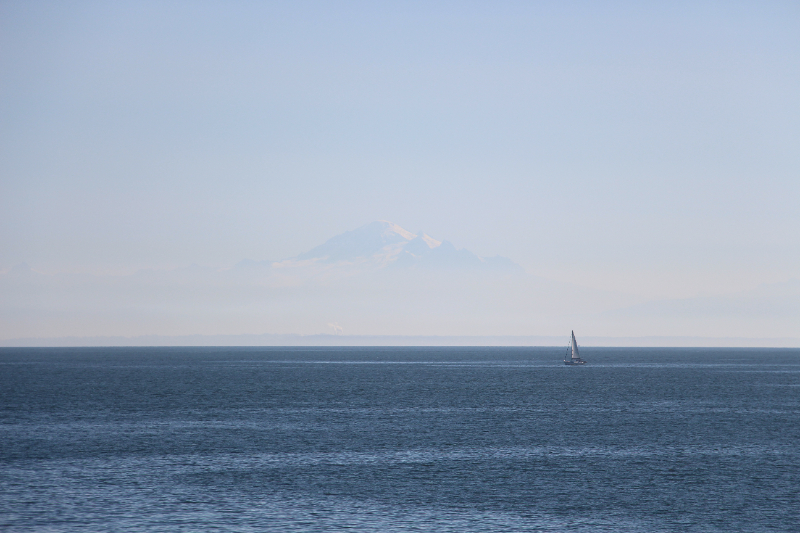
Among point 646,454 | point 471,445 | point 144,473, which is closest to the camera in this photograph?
point 144,473

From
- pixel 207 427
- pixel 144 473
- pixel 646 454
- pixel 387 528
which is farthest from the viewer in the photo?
pixel 207 427

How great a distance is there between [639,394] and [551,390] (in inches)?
621

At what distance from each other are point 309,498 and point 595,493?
58.5 feet

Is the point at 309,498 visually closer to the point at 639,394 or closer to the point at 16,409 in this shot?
the point at 16,409

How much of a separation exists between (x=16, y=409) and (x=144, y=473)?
183ft

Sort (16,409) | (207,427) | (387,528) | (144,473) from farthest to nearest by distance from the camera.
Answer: (16,409) < (207,427) < (144,473) < (387,528)

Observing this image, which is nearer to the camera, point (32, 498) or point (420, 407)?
point (32, 498)

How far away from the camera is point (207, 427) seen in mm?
82438

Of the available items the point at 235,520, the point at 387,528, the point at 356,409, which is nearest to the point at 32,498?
the point at 235,520

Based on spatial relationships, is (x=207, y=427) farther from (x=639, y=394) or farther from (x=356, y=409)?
(x=639, y=394)

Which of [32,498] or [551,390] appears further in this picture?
[551,390]

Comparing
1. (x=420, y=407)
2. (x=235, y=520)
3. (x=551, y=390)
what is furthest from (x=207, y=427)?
(x=551, y=390)

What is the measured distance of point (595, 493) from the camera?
163 feet

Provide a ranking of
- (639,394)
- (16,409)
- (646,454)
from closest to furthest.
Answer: (646,454) → (16,409) → (639,394)
